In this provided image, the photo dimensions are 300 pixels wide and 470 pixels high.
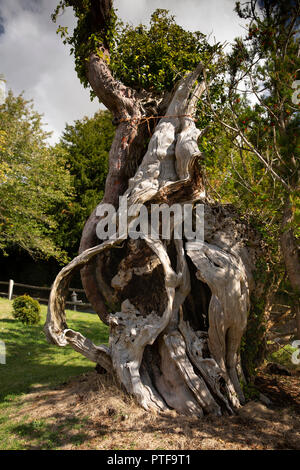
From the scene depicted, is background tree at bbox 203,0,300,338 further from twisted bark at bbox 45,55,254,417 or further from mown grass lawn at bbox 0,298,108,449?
mown grass lawn at bbox 0,298,108,449

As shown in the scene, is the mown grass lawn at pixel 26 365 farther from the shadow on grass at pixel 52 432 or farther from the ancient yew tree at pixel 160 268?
the ancient yew tree at pixel 160 268

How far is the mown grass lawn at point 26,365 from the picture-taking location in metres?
4.15

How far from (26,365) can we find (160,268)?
13.3 ft

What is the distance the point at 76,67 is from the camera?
630 cm


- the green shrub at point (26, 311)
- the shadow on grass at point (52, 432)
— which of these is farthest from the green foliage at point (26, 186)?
the shadow on grass at point (52, 432)

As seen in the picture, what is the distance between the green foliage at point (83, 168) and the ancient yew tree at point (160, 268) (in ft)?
34.0

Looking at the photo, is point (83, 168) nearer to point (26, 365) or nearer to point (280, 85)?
point (26, 365)

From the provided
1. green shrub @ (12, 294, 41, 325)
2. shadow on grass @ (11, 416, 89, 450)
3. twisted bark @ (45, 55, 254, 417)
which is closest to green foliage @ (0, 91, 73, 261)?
green shrub @ (12, 294, 41, 325)

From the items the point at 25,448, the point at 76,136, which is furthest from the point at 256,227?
the point at 76,136

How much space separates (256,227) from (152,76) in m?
3.89

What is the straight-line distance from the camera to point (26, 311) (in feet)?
32.8

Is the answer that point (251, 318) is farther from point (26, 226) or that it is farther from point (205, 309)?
point (26, 226)

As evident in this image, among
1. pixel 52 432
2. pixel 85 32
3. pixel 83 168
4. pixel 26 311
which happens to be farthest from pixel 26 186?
pixel 52 432

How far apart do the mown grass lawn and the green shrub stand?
24 centimetres
